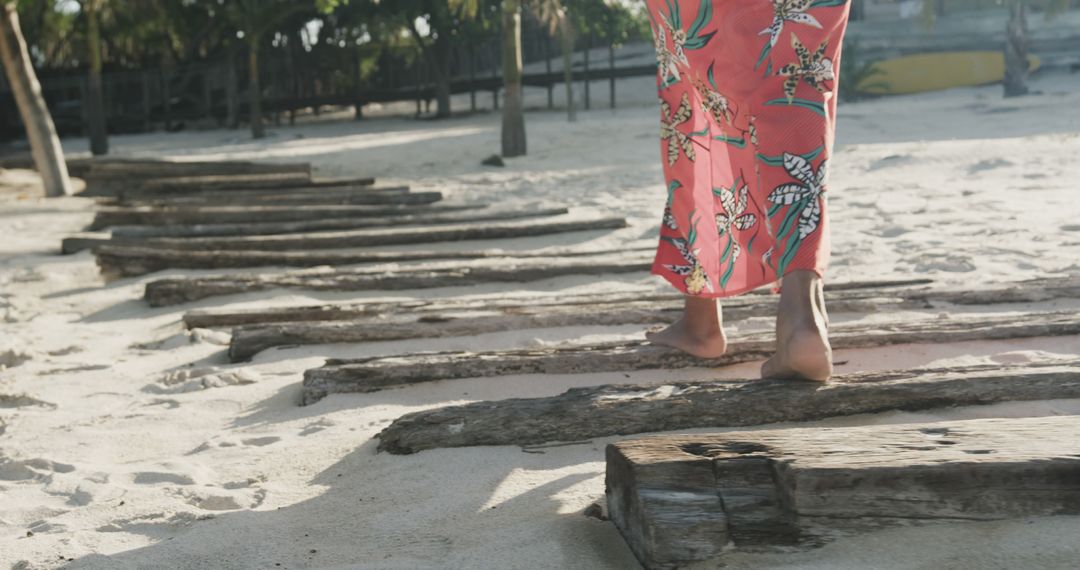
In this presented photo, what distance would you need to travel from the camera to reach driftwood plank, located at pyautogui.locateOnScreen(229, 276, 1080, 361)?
3678mm

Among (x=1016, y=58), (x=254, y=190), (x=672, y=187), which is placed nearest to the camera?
(x=672, y=187)

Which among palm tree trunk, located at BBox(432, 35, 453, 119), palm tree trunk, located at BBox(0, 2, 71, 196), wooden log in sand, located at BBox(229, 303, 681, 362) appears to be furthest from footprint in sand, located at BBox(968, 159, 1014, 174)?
palm tree trunk, located at BBox(432, 35, 453, 119)

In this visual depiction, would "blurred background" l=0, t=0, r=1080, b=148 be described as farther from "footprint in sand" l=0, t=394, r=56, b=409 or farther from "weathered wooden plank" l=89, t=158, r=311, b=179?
"footprint in sand" l=0, t=394, r=56, b=409

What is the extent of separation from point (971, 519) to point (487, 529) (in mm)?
821

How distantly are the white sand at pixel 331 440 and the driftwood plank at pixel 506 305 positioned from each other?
0.16 meters

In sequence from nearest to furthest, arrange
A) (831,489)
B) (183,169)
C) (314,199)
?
1. (831,489)
2. (314,199)
3. (183,169)

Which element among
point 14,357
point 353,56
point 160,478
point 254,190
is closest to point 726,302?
point 160,478

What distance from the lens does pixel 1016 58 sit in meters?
20.3

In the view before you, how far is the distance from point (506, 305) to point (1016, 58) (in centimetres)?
1909

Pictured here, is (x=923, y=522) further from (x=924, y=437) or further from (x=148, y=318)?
(x=148, y=318)

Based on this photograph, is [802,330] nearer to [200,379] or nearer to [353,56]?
[200,379]

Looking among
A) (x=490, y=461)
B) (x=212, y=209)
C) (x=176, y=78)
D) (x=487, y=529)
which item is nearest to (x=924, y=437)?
(x=487, y=529)

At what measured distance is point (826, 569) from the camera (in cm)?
162

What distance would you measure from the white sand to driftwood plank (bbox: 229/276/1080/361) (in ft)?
0.16
